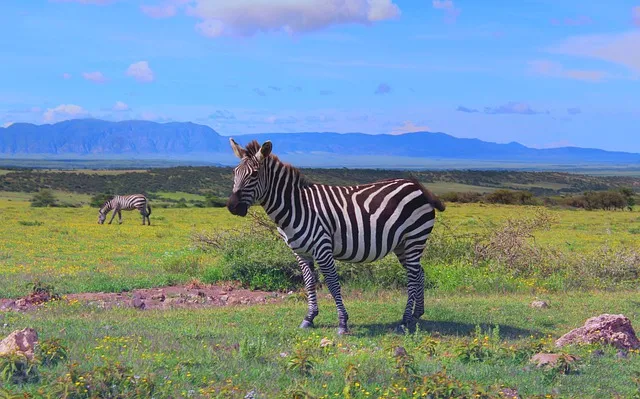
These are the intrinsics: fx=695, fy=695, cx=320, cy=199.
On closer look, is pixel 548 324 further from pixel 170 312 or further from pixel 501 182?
pixel 501 182

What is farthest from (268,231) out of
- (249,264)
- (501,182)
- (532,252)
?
(501,182)

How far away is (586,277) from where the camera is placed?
15.3 metres

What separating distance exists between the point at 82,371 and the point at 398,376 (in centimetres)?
284

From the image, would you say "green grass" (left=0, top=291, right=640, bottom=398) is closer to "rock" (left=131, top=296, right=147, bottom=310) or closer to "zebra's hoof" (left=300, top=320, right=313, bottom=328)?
"zebra's hoof" (left=300, top=320, right=313, bottom=328)

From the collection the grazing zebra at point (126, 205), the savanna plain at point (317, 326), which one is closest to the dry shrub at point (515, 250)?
the savanna plain at point (317, 326)

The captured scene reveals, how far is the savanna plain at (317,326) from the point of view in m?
6.19

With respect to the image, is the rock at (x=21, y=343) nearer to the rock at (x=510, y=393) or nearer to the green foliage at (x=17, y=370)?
the green foliage at (x=17, y=370)

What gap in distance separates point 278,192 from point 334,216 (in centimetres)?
87

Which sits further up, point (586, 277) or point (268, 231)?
point (268, 231)

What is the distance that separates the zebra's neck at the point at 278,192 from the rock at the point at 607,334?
3890mm

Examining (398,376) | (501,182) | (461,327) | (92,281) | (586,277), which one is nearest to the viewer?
(398,376)

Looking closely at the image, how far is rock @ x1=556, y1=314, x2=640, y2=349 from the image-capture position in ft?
27.8

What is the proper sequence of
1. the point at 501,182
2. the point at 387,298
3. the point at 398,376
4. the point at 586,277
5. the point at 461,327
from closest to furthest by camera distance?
the point at 398,376, the point at 461,327, the point at 387,298, the point at 586,277, the point at 501,182

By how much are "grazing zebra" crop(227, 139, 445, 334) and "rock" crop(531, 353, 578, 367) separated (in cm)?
274
